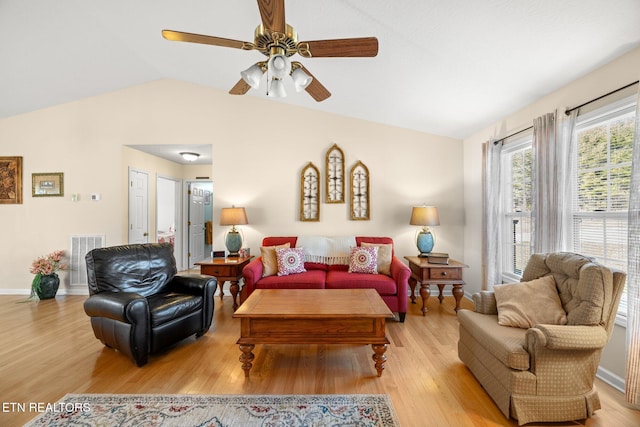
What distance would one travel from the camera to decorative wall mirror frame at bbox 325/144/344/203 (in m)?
4.19

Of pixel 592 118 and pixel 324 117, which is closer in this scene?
pixel 592 118

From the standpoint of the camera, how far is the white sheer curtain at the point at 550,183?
2336mm

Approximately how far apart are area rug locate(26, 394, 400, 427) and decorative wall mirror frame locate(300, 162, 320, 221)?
2.60 meters

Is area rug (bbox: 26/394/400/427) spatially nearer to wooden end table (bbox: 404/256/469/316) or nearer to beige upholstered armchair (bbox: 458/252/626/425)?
beige upholstered armchair (bbox: 458/252/626/425)

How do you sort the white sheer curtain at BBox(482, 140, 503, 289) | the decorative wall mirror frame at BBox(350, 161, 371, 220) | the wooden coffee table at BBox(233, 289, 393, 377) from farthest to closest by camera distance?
the decorative wall mirror frame at BBox(350, 161, 371, 220) < the white sheer curtain at BBox(482, 140, 503, 289) < the wooden coffee table at BBox(233, 289, 393, 377)

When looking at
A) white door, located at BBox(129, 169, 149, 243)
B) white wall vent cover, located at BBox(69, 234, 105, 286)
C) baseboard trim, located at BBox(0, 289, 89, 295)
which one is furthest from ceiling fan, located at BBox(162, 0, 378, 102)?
baseboard trim, located at BBox(0, 289, 89, 295)

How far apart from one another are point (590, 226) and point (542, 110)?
1170 millimetres

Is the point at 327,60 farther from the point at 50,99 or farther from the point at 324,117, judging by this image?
the point at 50,99

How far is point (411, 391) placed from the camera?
1964 millimetres

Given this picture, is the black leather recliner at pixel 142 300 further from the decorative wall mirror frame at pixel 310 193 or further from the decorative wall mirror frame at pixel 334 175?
the decorative wall mirror frame at pixel 334 175

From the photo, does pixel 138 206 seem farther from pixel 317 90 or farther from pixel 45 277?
pixel 317 90

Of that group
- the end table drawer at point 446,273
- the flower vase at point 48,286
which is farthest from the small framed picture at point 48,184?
the end table drawer at point 446,273

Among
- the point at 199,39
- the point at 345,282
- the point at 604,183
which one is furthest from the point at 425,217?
the point at 199,39

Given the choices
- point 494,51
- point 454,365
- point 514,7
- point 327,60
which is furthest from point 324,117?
point 454,365
